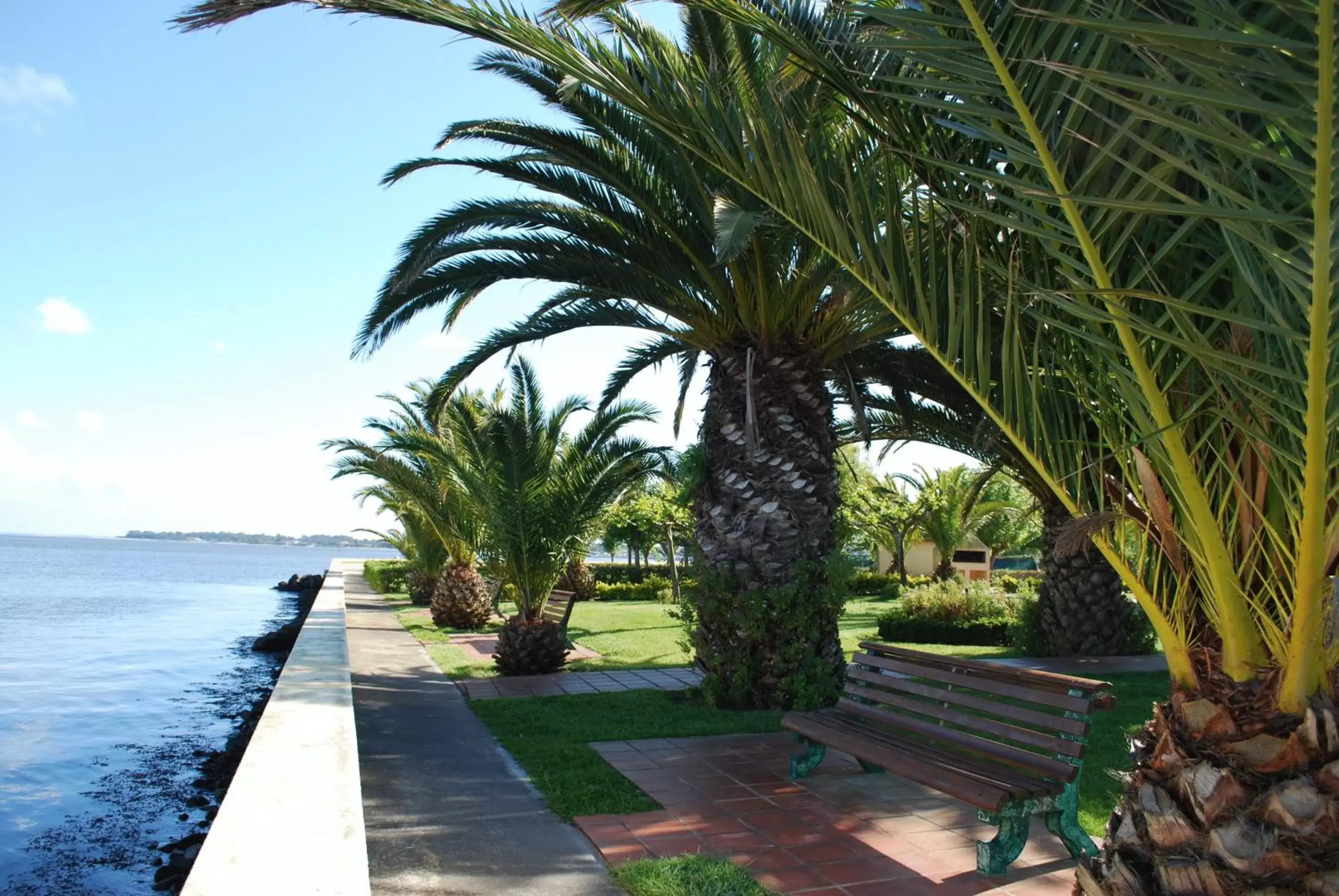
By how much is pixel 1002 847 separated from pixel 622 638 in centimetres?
1096

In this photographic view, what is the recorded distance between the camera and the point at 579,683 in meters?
9.93

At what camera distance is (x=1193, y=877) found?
9.03ft

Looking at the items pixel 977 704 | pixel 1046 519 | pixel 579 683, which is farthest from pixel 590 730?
pixel 1046 519

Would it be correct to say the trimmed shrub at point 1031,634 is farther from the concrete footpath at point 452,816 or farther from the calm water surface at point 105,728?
the calm water surface at point 105,728

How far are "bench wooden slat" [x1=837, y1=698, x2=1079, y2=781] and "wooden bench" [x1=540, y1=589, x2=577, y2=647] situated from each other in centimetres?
582

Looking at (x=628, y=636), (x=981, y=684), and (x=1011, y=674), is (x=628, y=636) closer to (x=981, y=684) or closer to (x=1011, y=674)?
(x=981, y=684)

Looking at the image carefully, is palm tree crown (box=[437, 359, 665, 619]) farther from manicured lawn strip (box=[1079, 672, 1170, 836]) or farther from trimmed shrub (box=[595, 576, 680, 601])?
trimmed shrub (box=[595, 576, 680, 601])

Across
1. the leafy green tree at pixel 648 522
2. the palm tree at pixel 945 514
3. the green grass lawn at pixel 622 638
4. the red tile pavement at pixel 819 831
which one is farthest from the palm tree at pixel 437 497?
the palm tree at pixel 945 514

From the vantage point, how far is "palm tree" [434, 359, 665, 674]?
424 inches

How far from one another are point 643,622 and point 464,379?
29.9ft

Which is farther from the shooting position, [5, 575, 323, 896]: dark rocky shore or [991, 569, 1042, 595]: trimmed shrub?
[991, 569, 1042, 595]: trimmed shrub

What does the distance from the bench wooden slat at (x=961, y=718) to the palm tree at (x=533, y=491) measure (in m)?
5.58

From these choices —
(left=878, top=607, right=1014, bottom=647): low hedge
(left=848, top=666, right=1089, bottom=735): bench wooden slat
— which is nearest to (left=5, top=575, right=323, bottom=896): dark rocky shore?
(left=848, top=666, right=1089, bottom=735): bench wooden slat

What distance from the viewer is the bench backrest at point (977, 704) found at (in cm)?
417
